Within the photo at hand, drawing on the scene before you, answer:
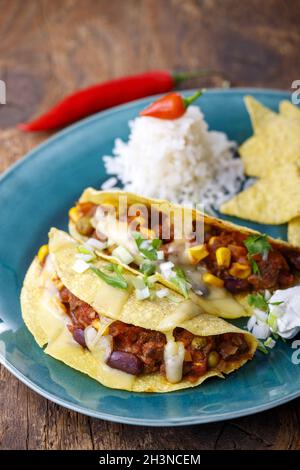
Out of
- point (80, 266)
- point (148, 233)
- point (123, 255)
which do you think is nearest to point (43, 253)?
point (80, 266)

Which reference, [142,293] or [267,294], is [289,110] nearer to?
[267,294]

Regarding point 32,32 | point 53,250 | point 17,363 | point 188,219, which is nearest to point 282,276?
point 188,219

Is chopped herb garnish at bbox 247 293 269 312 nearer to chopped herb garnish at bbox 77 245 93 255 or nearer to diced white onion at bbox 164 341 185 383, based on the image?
diced white onion at bbox 164 341 185 383

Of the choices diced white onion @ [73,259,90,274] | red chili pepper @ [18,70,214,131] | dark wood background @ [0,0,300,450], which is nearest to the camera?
diced white onion @ [73,259,90,274]

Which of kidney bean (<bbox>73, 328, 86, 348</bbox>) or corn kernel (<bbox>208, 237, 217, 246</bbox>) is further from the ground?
corn kernel (<bbox>208, 237, 217, 246</bbox>)

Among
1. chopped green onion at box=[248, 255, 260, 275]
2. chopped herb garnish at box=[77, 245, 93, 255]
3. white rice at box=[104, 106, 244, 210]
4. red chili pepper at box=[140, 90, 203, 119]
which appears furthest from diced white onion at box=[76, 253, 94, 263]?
red chili pepper at box=[140, 90, 203, 119]

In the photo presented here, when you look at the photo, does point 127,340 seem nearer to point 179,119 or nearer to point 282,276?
point 282,276
